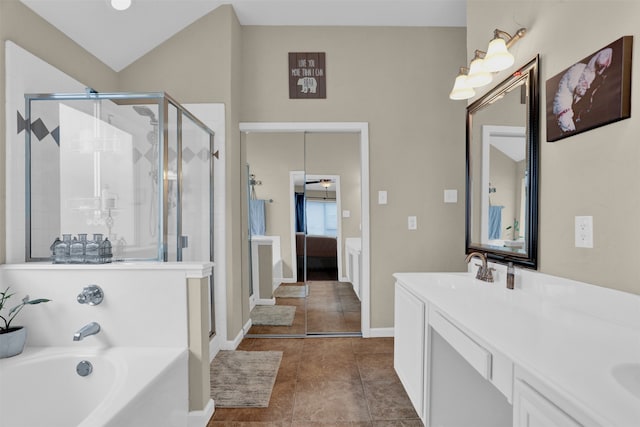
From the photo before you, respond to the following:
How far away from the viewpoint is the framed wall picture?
101cm

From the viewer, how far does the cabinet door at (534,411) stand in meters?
0.67

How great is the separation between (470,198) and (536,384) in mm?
1502

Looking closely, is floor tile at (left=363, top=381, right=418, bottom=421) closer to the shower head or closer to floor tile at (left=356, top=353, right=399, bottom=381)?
floor tile at (left=356, top=353, right=399, bottom=381)

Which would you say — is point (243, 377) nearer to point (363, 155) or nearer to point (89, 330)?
point (89, 330)

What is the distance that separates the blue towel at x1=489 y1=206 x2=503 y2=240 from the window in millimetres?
1441

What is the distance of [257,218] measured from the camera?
2957mm

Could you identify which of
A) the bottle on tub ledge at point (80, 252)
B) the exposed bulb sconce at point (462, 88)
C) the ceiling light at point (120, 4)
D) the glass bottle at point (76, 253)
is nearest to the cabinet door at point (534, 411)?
the exposed bulb sconce at point (462, 88)

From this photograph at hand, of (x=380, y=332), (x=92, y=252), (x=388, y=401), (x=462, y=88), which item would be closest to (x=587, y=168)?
(x=462, y=88)

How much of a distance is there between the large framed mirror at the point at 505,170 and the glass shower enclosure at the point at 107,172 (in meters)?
1.95

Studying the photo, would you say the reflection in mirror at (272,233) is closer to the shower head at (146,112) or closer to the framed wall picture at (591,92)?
the shower head at (146,112)

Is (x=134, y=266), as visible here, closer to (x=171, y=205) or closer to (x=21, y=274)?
(x=171, y=205)

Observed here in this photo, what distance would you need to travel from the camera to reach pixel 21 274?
1.60 metres

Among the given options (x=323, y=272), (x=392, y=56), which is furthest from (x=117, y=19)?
(x=323, y=272)

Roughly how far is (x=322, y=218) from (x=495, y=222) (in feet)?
5.11
